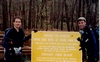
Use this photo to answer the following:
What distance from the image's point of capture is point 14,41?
8.59ft

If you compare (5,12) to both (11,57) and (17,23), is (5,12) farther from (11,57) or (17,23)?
(11,57)

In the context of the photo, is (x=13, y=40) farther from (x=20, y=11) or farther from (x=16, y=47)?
(x=20, y=11)

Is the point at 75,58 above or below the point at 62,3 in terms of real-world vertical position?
below

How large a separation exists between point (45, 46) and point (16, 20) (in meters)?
0.44

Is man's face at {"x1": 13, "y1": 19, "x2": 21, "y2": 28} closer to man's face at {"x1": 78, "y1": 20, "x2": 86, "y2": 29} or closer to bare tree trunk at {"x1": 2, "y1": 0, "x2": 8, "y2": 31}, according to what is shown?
bare tree trunk at {"x1": 2, "y1": 0, "x2": 8, "y2": 31}

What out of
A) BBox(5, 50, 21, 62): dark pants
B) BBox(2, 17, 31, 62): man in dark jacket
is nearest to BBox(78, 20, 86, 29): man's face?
BBox(2, 17, 31, 62): man in dark jacket

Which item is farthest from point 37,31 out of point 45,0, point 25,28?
point 45,0

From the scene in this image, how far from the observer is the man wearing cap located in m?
2.68

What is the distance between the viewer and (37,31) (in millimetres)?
2658

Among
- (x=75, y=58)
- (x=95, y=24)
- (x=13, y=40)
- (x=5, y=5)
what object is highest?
(x=5, y=5)

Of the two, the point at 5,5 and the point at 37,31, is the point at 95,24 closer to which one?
the point at 37,31

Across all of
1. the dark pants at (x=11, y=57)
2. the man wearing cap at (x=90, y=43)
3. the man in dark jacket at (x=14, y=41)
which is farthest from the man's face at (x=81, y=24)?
the dark pants at (x=11, y=57)

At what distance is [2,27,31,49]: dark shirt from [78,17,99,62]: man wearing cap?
0.63m

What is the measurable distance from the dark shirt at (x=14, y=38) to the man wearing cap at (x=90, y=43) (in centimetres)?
63
